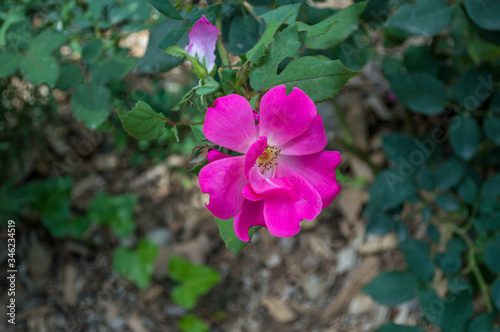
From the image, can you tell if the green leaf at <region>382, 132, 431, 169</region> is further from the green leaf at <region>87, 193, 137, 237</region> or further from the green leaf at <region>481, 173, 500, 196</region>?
the green leaf at <region>87, 193, 137, 237</region>

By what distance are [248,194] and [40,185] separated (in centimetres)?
154

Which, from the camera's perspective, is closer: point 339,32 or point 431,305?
point 339,32

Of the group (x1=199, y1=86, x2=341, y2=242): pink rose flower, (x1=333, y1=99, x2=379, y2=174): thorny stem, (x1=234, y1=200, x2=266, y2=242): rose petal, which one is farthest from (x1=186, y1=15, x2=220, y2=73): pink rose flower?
(x1=333, y1=99, x2=379, y2=174): thorny stem

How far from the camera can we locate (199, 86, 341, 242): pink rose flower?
0.58 metres

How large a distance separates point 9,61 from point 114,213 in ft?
3.21

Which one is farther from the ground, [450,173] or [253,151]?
[253,151]

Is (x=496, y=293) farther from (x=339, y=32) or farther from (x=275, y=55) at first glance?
(x=275, y=55)

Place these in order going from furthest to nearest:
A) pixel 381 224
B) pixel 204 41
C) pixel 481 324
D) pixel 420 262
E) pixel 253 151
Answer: pixel 381 224 < pixel 420 262 < pixel 481 324 < pixel 204 41 < pixel 253 151

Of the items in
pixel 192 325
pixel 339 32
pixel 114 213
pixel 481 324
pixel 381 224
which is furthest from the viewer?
pixel 114 213

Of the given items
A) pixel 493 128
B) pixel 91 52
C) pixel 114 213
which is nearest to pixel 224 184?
pixel 91 52

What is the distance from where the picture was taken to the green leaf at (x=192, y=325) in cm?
172

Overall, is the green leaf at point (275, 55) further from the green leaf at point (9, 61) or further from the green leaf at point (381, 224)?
the green leaf at point (381, 224)

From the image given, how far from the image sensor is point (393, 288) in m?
1.21

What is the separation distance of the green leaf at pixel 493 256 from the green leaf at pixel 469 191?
13 centimetres
